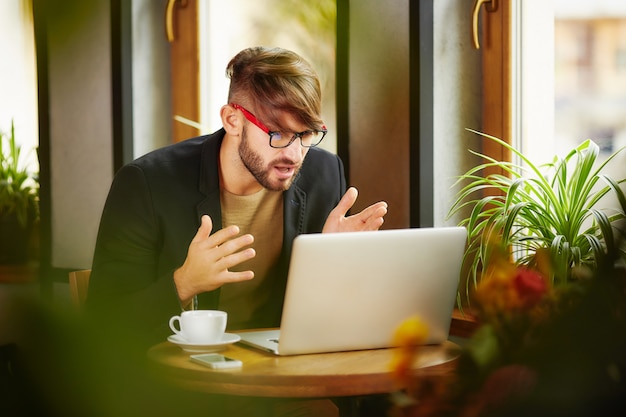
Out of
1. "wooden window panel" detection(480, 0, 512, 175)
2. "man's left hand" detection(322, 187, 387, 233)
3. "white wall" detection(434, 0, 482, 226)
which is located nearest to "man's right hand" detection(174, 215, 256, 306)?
"man's left hand" detection(322, 187, 387, 233)

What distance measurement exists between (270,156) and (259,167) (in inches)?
2.0

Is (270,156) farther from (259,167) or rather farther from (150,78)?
(150,78)

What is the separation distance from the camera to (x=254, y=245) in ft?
7.41

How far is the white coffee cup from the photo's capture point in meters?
1.68

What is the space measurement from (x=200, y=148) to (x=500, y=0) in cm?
116

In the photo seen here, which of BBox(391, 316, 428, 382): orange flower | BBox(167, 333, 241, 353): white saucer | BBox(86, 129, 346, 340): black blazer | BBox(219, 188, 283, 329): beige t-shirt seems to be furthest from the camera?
BBox(219, 188, 283, 329): beige t-shirt

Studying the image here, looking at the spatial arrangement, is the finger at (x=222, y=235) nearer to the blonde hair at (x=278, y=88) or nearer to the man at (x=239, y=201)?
the man at (x=239, y=201)

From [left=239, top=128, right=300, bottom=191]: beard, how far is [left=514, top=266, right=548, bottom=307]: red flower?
69.7 inches

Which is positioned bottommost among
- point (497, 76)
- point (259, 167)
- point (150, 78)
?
point (259, 167)

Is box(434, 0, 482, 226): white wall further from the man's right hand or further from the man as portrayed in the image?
the man's right hand

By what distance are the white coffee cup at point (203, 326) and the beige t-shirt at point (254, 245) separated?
1.62 ft

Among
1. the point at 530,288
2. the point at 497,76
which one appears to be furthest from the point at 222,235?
the point at 497,76

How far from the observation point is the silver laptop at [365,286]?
4.78ft

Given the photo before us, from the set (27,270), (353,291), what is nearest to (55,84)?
(353,291)
